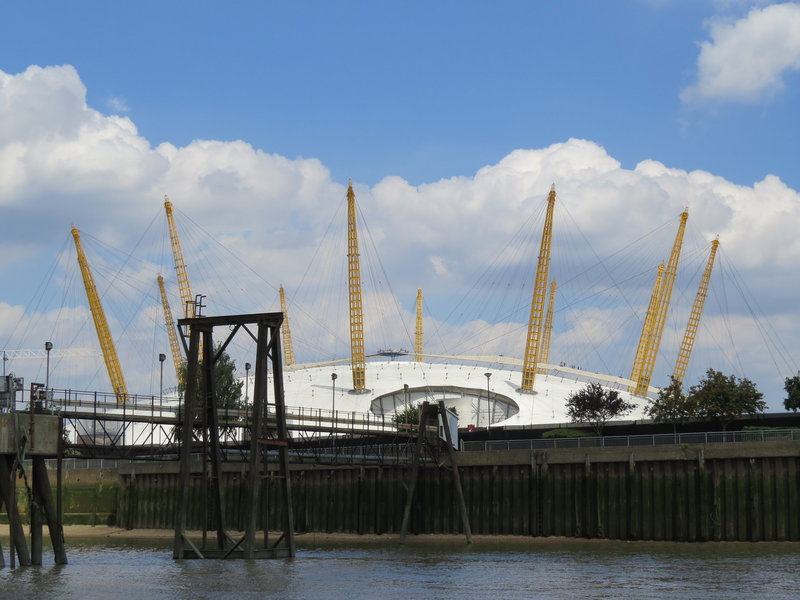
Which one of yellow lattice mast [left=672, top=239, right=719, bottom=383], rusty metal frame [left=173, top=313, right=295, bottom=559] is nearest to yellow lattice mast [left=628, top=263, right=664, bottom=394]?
yellow lattice mast [left=672, top=239, right=719, bottom=383]

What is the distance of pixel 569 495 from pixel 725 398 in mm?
36337

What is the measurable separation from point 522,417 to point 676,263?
4840 centimetres

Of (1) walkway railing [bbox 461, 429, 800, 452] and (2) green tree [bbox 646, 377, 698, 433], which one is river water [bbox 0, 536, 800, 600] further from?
(2) green tree [bbox 646, 377, 698, 433]

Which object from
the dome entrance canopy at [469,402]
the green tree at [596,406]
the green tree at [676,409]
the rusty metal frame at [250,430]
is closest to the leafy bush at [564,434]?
the green tree at [676,409]

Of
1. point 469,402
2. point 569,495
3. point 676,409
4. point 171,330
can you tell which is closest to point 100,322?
point 171,330

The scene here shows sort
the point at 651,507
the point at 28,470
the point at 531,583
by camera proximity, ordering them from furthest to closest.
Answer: the point at 28,470, the point at 651,507, the point at 531,583

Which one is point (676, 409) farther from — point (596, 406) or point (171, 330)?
point (171, 330)

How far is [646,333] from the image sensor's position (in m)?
185

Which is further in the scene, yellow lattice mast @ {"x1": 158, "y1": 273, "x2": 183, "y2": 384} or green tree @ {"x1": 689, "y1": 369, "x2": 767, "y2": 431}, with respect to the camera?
yellow lattice mast @ {"x1": 158, "y1": 273, "x2": 183, "y2": 384}

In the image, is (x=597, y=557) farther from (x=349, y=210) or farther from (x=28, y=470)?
(x=349, y=210)

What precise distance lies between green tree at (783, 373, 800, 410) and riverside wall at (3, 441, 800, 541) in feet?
173

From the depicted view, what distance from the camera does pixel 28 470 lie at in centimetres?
11756

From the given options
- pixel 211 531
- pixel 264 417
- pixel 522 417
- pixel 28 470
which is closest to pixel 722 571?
pixel 264 417

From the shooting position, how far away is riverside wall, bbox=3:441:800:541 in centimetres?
7600
